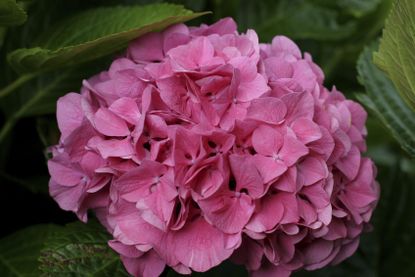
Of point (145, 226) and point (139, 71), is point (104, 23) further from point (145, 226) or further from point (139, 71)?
point (145, 226)

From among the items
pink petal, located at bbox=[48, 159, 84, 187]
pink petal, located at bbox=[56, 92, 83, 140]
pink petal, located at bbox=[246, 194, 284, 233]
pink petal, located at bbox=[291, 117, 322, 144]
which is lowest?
pink petal, located at bbox=[48, 159, 84, 187]

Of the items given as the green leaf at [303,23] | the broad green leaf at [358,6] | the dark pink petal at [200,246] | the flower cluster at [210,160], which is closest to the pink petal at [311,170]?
the flower cluster at [210,160]

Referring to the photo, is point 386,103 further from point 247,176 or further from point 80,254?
point 80,254

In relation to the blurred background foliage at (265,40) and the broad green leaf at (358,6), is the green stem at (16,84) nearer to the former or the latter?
the blurred background foliage at (265,40)

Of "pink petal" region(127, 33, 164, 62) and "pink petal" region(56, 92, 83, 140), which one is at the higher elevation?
"pink petal" region(127, 33, 164, 62)

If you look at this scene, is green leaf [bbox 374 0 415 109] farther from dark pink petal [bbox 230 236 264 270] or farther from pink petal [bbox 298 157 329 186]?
dark pink petal [bbox 230 236 264 270]

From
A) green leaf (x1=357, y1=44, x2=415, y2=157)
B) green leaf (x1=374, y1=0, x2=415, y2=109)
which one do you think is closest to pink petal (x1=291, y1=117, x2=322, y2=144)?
green leaf (x1=374, y1=0, x2=415, y2=109)

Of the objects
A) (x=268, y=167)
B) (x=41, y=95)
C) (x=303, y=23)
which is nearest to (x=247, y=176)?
(x=268, y=167)
